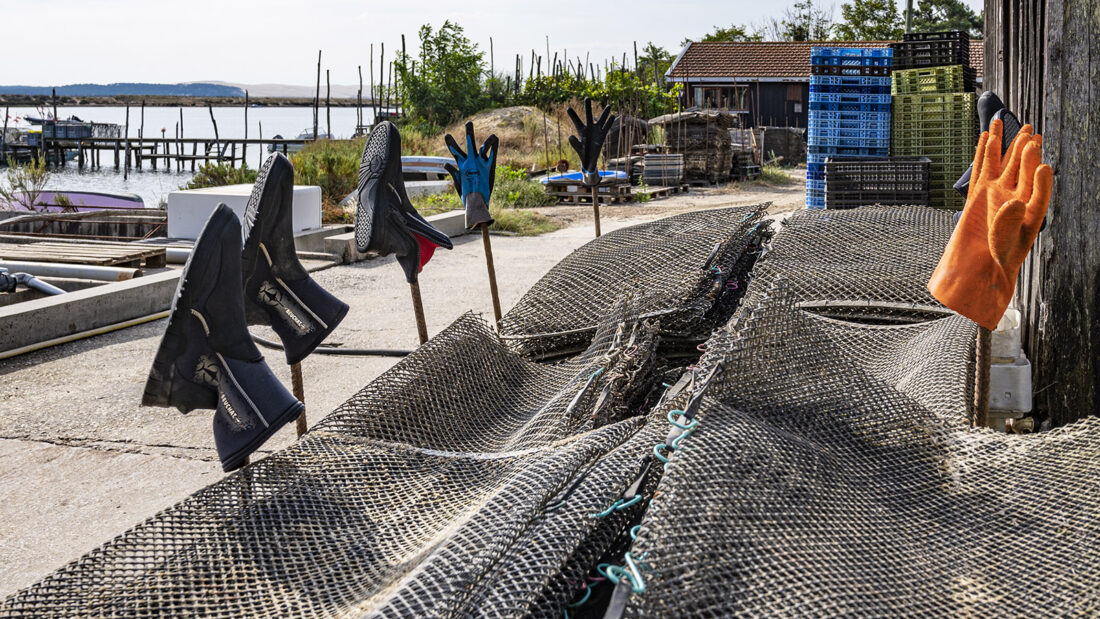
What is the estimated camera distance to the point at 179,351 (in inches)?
105

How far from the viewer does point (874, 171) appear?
27.6 feet

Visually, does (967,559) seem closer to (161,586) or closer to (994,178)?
(994,178)

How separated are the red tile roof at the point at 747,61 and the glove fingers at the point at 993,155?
36.4 metres

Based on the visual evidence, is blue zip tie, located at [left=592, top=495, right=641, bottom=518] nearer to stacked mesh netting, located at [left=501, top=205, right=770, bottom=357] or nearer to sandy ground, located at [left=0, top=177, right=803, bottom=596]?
stacked mesh netting, located at [left=501, top=205, right=770, bottom=357]

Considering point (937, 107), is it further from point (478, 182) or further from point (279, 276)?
point (279, 276)

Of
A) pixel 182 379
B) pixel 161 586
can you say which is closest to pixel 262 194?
pixel 182 379

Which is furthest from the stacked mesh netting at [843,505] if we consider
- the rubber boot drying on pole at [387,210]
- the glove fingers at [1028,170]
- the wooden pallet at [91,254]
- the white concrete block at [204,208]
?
the white concrete block at [204,208]

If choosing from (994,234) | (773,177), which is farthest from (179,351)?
(773,177)

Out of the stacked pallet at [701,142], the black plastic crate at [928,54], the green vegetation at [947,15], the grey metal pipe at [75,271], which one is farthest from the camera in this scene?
the green vegetation at [947,15]

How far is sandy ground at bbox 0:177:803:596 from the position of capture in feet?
13.2

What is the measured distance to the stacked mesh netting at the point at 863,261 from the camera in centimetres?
519

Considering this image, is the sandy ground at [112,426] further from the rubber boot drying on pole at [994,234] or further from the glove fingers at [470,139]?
the rubber boot drying on pole at [994,234]

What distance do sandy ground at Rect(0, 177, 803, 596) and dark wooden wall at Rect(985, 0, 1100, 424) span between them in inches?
148

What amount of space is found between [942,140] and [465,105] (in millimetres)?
29199
